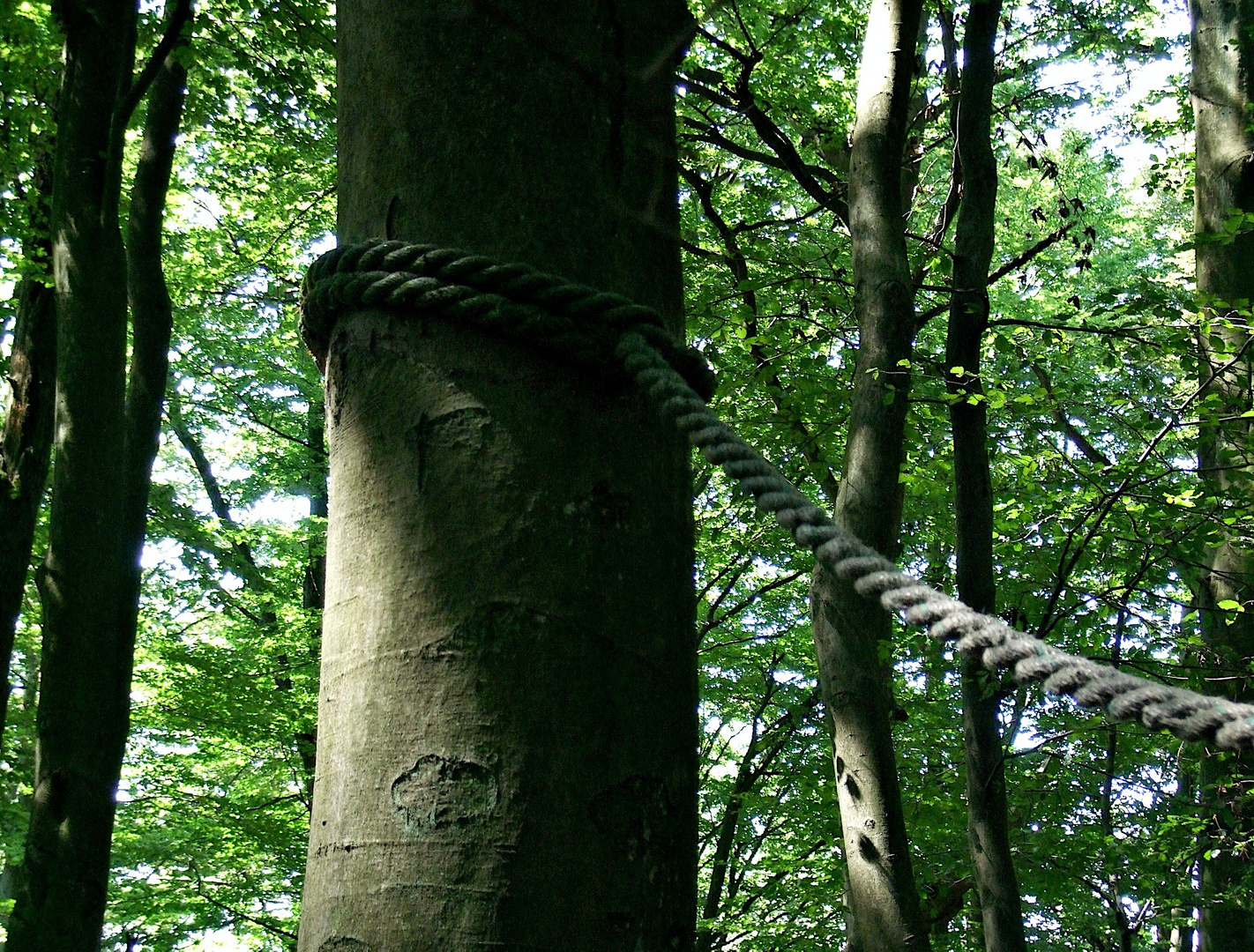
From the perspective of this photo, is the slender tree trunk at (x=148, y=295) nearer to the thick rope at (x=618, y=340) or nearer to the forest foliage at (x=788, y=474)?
the forest foliage at (x=788, y=474)

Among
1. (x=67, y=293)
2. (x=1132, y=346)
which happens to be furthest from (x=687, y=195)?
(x=67, y=293)

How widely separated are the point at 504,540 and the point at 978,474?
15.5ft

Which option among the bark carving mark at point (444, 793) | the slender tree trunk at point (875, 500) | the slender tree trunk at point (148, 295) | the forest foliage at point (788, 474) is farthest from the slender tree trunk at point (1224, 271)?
the slender tree trunk at point (148, 295)

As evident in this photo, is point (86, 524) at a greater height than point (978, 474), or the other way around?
point (978, 474)

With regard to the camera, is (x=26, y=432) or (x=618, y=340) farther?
(x=26, y=432)

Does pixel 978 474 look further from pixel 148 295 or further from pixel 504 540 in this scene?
pixel 148 295

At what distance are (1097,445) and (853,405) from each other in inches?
404

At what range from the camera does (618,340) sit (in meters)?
1.29

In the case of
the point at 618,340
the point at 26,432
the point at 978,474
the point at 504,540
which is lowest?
the point at 504,540

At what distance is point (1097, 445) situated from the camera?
14.5m

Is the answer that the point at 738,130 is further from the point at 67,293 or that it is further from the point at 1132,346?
the point at 67,293

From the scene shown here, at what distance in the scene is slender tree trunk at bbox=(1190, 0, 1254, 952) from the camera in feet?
20.9

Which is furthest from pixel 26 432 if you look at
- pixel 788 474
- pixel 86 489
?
pixel 788 474

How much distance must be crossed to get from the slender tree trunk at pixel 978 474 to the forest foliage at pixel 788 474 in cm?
20
